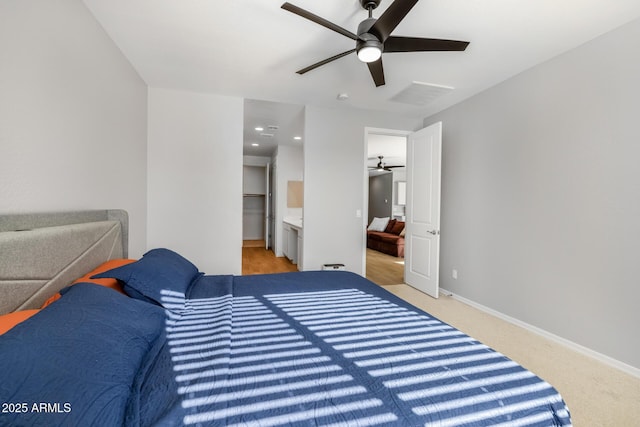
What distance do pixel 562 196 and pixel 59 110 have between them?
12.7 feet

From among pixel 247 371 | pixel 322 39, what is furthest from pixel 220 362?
pixel 322 39

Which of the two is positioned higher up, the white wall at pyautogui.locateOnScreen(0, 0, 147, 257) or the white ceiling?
the white ceiling

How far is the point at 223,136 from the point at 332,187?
160 centimetres

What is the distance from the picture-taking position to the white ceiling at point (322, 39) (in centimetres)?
195

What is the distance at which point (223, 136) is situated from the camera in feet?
11.6

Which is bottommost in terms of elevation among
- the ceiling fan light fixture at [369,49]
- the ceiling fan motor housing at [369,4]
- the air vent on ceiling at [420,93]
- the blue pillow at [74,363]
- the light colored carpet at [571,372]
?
the light colored carpet at [571,372]

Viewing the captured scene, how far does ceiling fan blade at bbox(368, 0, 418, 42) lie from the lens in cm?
149

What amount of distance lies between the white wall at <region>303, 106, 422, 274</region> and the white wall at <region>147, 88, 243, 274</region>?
0.95 meters

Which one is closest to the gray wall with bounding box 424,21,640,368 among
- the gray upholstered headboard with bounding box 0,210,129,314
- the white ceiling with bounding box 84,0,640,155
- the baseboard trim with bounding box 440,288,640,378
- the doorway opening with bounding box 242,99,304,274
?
the baseboard trim with bounding box 440,288,640,378

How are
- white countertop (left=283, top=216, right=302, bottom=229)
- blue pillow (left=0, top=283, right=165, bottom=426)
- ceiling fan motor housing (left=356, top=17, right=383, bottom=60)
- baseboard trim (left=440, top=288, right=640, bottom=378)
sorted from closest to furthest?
blue pillow (left=0, top=283, right=165, bottom=426) → ceiling fan motor housing (left=356, top=17, right=383, bottom=60) → baseboard trim (left=440, top=288, right=640, bottom=378) → white countertop (left=283, top=216, right=302, bottom=229)

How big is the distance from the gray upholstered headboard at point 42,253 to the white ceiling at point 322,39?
1.58 m

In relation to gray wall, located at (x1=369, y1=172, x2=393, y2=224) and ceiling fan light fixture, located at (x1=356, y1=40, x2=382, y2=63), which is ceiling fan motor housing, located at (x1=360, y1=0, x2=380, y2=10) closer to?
ceiling fan light fixture, located at (x1=356, y1=40, x2=382, y2=63)

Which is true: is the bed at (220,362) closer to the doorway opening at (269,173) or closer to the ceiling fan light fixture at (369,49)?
the ceiling fan light fixture at (369,49)

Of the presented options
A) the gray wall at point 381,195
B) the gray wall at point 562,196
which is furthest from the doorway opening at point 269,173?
the gray wall at point 381,195
